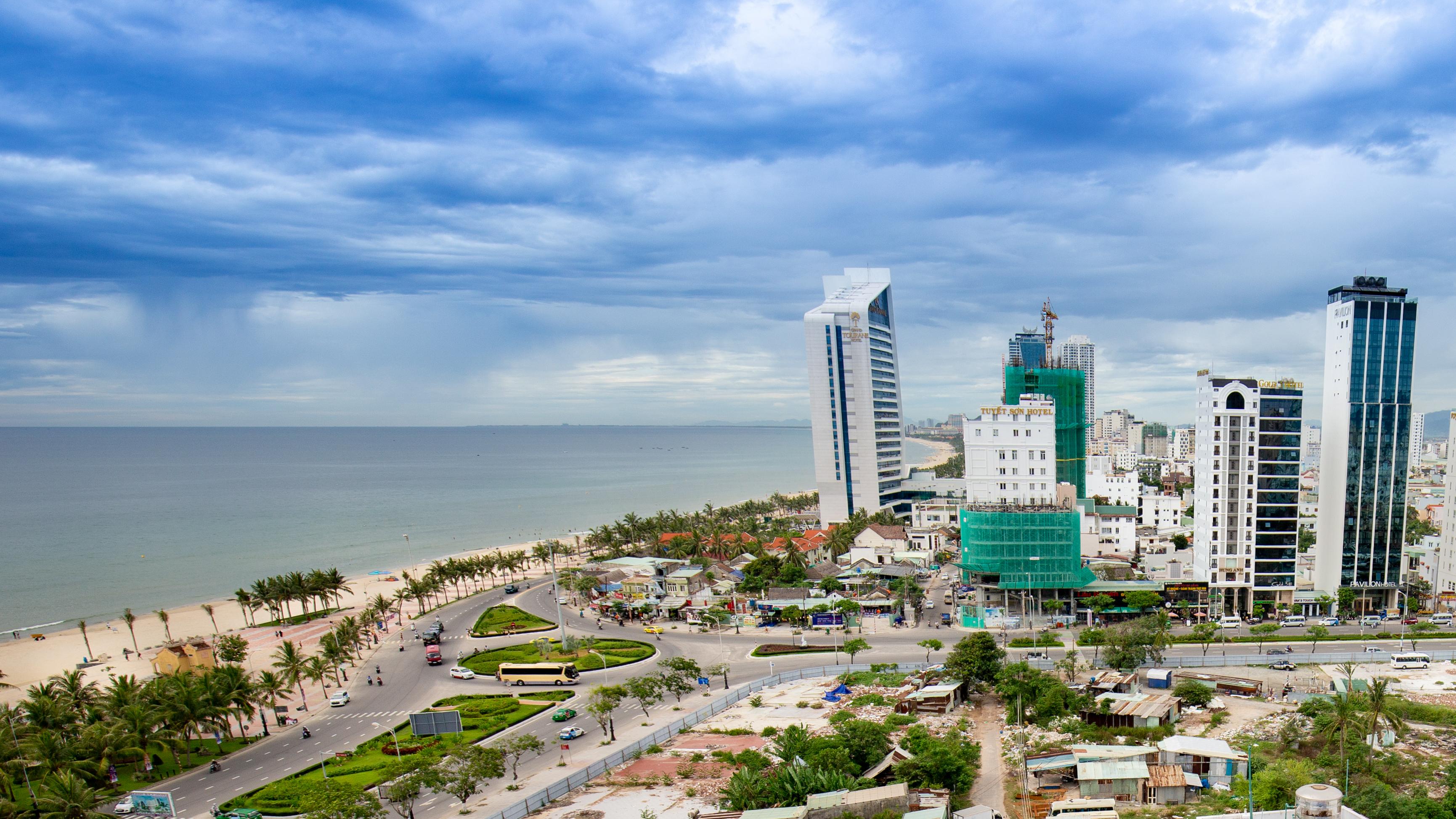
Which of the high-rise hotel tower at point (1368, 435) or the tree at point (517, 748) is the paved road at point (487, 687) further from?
the high-rise hotel tower at point (1368, 435)

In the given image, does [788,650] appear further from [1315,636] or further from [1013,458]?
[1315,636]

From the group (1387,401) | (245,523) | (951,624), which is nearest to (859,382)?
(951,624)

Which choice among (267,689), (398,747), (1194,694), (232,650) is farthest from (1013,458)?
(232,650)

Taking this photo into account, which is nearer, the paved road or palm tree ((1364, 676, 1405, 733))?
palm tree ((1364, 676, 1405, 733))

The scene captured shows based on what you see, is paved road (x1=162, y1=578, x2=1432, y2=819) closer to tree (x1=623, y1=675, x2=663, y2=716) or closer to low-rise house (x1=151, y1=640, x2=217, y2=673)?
tree (x1=623, y1=675, x2=663, y2=716)

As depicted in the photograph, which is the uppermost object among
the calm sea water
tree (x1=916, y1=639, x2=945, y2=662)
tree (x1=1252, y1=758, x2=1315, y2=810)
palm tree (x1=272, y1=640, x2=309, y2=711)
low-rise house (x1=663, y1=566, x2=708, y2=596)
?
tree (x1=1252, y1=758, x2=1315, y2=810)

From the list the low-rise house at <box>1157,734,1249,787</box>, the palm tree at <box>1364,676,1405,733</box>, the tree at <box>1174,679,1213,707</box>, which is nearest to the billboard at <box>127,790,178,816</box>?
the low-rise house at <box>1157,734,1249,787</box>

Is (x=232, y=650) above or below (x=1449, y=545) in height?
below
